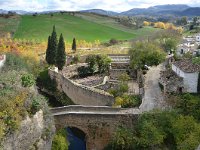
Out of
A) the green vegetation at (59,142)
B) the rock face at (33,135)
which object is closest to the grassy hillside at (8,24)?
the green vegetation at (59,142)

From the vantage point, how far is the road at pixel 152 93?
32.9 m

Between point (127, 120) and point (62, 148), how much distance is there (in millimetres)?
5679

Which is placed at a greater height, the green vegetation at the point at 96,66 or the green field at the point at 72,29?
the green field at the point at 72,29

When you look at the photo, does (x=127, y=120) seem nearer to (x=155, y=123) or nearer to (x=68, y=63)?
(x=155, y=123)

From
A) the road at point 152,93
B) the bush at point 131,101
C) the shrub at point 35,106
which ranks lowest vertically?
the bush at point 131,101

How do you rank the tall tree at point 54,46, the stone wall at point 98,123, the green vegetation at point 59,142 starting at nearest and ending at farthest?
1. the green vegetation at point 59,142
2. the stone wall at point 98,123
3. the tall tree at point 54,46

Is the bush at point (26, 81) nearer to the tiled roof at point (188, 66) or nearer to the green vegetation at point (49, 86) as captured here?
the tiled roof at point (188, 66)

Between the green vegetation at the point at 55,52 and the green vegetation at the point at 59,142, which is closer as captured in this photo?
the green vegetation at the point at 59,142

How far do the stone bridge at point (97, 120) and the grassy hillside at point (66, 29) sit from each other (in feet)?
180

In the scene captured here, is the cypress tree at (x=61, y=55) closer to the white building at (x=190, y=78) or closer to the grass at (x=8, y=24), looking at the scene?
the white building at (x=190, y=78)

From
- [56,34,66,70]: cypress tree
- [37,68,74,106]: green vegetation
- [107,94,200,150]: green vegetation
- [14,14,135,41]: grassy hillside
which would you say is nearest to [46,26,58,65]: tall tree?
[56,34,66,70]: cypress tree

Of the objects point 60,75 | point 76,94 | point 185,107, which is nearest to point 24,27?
point 60,75

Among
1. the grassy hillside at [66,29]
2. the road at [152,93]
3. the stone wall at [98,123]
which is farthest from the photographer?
the grassy hillside at [66,29]

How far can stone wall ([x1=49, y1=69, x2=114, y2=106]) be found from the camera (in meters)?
38.1
